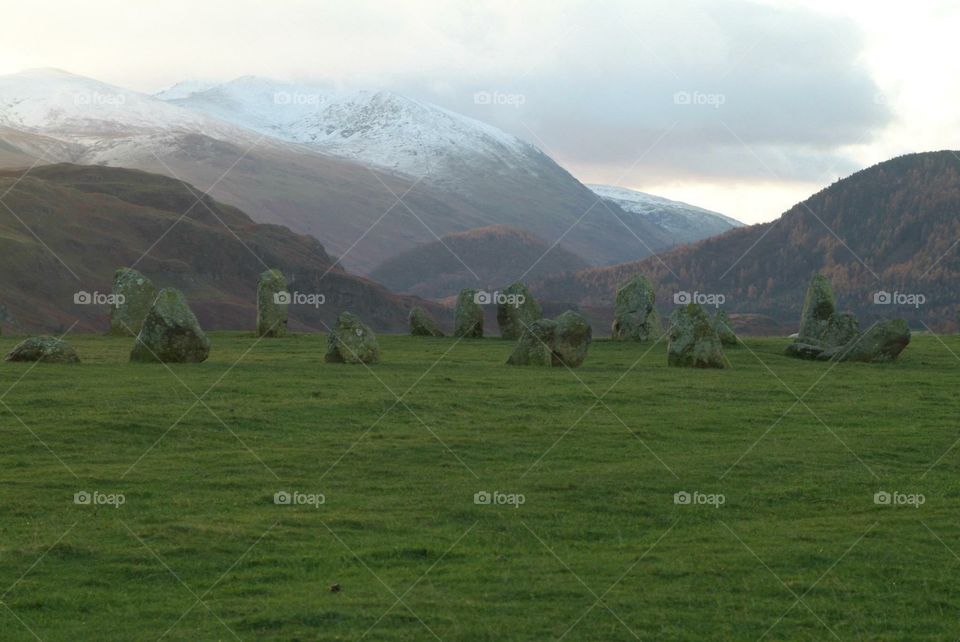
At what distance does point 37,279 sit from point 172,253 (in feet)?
123

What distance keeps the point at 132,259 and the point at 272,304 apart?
114698mm

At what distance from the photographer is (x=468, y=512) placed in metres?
18.7

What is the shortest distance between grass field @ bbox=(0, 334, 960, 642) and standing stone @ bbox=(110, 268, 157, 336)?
18117 millimetres

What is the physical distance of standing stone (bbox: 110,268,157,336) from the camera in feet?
170

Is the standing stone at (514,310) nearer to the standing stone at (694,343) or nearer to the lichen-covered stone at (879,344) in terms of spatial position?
the standing stone at (694,343)

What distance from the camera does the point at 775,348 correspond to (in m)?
49.3

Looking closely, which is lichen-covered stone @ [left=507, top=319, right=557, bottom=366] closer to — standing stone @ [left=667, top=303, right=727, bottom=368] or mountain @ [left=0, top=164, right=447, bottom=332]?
standing stone @ [left=667, top=303, right=727, bottom=368]

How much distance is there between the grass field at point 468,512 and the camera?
1416 cm

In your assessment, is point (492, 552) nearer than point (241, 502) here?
Yes

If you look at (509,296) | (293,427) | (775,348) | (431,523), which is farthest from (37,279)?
(431,523)

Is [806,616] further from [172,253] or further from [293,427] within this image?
[172,253]

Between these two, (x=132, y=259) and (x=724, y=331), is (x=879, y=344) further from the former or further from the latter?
(x=132, y=259)

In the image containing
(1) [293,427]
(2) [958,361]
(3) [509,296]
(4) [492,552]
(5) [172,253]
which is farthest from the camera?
(5) [172,253]

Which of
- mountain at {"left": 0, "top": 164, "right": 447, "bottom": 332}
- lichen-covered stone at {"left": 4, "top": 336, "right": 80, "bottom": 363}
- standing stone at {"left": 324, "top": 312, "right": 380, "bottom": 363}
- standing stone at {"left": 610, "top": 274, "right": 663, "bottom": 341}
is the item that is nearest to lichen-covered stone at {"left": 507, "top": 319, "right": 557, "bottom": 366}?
standing stone at {"left": 324, "top": 312, "right": 380, "bottom": 363}
